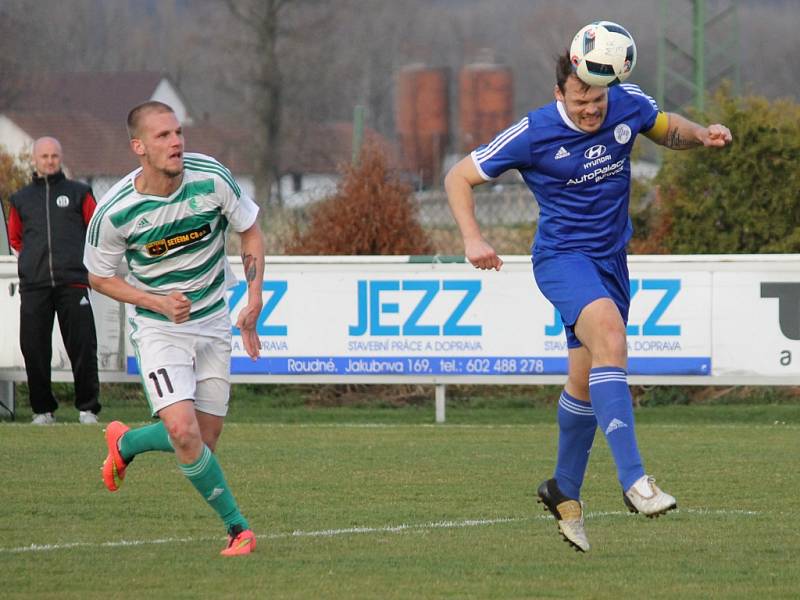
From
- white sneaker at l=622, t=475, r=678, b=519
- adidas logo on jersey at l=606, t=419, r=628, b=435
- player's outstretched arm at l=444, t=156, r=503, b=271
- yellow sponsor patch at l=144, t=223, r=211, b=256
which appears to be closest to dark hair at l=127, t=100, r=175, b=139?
yellow sponsor patch at l=144, t=223, r=211, b=256

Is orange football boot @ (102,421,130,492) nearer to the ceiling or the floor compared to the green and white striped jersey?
nearer to the floor

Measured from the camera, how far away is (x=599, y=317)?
7.12 m

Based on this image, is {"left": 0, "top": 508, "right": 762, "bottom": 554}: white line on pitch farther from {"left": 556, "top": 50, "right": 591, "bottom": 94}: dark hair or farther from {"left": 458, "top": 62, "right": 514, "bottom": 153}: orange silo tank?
{"left": 458, "top": 62, "right": 514, "bottom": 153}: orange silo tank

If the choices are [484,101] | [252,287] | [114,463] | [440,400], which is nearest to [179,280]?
[252,287]

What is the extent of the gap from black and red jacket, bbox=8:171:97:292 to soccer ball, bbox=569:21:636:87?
23.8 ft

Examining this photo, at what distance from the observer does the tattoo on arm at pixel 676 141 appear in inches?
299

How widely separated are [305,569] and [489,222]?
1245 centimetres

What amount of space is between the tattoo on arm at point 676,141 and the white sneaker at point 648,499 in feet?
5.80

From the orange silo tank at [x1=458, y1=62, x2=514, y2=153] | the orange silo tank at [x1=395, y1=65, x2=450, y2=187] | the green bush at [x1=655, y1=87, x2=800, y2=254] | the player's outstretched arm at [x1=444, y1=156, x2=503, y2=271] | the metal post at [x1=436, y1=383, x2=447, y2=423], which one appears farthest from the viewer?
the orange silo tank at [x1=458, y1=62, x2=514, y2=153]

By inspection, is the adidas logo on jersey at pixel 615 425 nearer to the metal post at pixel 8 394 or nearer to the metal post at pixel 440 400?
the metal post at pixel 440 400

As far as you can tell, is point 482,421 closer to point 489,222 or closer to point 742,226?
point 742,226

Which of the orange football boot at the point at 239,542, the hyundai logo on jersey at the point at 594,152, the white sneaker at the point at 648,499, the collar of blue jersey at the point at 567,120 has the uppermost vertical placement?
the collar of blue jersey at the point at 567,120

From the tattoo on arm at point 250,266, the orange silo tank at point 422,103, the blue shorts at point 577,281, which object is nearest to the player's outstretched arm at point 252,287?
the tattoo on arm at point 250,266

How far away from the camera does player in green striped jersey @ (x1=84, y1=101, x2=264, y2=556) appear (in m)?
7.20
